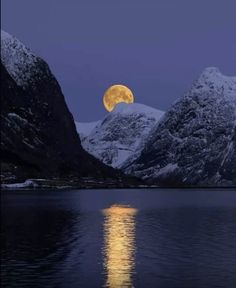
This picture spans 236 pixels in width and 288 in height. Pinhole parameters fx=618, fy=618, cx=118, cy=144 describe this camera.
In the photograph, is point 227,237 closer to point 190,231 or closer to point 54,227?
point 190,231

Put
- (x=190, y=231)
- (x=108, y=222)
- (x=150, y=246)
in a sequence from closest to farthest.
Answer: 1. (x=150, y=246)
2. (x=190, y=231)
3. (x=108, y=222)

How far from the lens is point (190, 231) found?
11031cm

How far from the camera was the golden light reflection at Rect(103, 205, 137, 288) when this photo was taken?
58031 millimetres

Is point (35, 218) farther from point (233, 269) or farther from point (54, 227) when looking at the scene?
point (233, 269)

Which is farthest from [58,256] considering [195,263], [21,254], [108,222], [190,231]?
[108,222]

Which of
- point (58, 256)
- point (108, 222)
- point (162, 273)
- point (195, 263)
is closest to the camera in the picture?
point (162, 273)

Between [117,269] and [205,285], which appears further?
[117,269]

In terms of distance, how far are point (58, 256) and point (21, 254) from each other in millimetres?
4719

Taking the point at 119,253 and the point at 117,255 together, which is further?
the point at 119,253

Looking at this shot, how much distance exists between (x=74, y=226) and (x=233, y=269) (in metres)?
58.7

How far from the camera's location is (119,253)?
77312mm

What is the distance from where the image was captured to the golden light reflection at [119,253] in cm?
5803

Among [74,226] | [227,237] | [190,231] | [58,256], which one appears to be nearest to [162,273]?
[58,256]

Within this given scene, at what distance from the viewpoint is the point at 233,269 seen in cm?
6369
